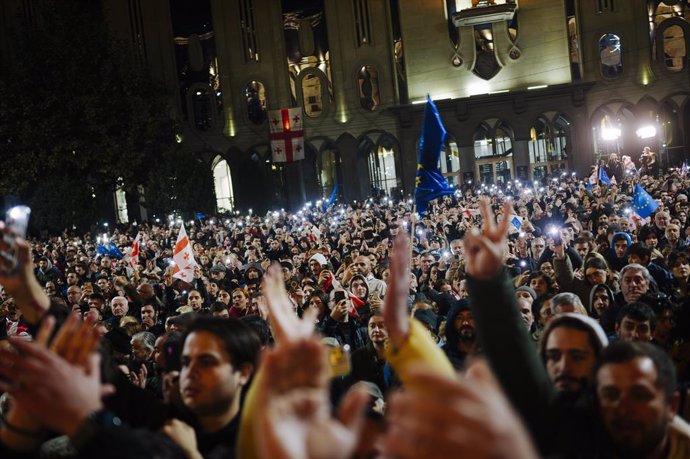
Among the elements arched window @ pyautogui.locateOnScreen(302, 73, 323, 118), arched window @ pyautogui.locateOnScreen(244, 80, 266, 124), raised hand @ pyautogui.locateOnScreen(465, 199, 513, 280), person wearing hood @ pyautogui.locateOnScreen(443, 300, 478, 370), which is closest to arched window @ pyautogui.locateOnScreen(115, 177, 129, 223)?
arched window @ pyautogui.locateOnScreen(244, 80, 266, 124)

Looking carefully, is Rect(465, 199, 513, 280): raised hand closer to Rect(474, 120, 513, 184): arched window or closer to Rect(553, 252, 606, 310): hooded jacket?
Rect(553, 252, 606, 310): hooded jacket

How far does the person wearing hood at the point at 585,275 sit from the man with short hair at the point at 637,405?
522 cm

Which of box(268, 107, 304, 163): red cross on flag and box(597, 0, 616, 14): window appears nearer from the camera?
box(597, 0, 616, 14): window

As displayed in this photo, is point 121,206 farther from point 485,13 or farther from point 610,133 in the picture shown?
point 610,133

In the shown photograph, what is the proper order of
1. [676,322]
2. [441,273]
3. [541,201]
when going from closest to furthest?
[676,322], [441,273], [541,201]

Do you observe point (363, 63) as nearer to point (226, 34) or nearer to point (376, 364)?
point (226, 34)

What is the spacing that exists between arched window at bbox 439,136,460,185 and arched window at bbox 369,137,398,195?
8.52 ft

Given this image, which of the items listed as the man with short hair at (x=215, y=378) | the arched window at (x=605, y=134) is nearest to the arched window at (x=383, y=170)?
the arched window at (x=605, y=134)

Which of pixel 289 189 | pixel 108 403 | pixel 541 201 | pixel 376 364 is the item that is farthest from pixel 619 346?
pixel 289 189

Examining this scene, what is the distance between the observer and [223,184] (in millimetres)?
42531

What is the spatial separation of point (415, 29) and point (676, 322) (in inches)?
1353

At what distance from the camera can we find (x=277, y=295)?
2477 millimetres

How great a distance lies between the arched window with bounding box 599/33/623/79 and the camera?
36934 mm

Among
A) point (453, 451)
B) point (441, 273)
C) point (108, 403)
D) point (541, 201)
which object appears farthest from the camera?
point (541, 201)
